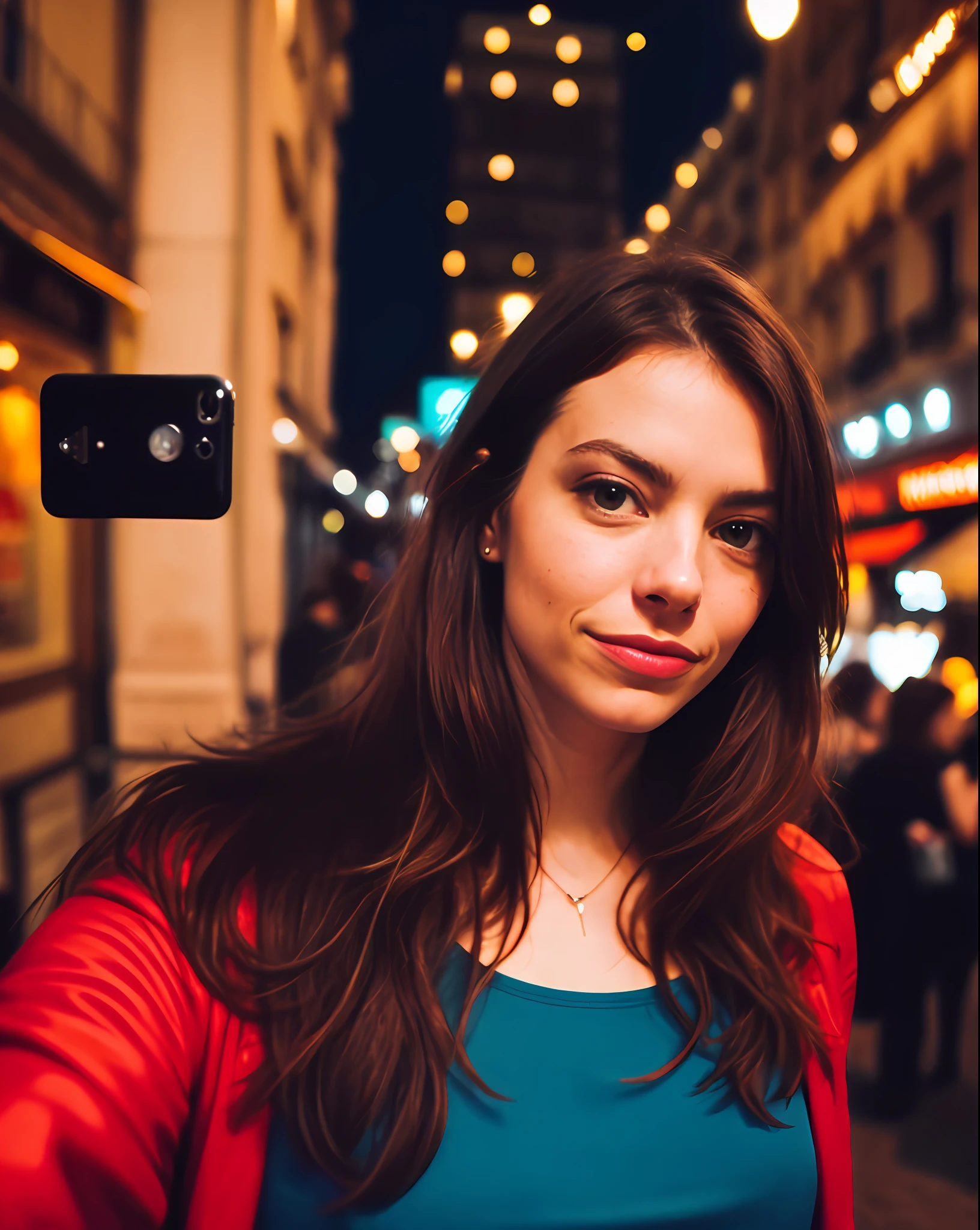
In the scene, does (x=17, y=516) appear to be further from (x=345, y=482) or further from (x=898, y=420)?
(x=898, y=420)

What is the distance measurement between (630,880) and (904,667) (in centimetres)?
169

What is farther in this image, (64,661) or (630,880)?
(64,661)

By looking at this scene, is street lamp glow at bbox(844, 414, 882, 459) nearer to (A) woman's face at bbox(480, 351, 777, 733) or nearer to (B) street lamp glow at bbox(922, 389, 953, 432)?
(B) street lamp glow at bbox(922, 389, 953, 432)

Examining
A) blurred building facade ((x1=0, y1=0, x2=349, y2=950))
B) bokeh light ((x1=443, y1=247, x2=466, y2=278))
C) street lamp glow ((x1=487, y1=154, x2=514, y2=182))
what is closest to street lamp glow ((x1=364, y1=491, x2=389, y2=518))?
blurred building facade ((x1=0, y1=0, x2=349, y2=950))

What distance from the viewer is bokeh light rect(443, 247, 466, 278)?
2.22 meters

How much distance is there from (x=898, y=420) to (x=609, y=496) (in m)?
1.99

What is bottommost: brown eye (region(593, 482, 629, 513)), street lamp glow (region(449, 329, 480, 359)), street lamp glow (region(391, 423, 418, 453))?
brown eye (region(593, 482, 629, 513))

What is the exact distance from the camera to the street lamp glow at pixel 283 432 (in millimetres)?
3340

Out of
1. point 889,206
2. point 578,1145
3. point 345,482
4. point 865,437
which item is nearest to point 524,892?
point 578,1145

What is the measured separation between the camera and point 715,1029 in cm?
96

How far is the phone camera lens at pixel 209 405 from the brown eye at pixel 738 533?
55cm

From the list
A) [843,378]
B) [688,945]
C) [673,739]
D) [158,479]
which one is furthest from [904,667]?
[843,378]

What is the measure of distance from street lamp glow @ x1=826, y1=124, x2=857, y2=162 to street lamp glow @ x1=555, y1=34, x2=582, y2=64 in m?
1.16

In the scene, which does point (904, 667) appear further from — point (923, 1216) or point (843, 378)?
point (843, 378)
